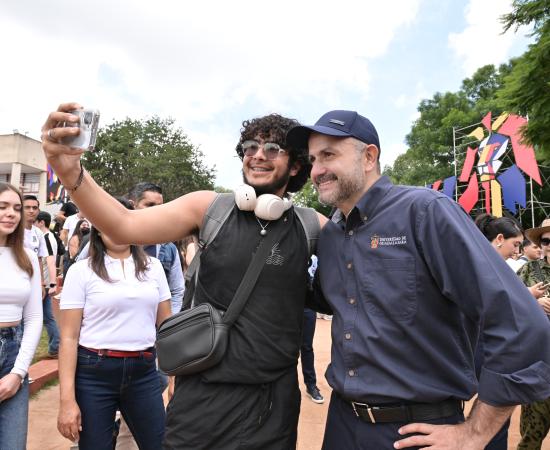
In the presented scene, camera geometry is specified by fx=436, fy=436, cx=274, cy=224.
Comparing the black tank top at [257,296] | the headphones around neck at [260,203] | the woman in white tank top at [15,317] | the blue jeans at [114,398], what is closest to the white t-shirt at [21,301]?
the woman in white tank top at [15,317]

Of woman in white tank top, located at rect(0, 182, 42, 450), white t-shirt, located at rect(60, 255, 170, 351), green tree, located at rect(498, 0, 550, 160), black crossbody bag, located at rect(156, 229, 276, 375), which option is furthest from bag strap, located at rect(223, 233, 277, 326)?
green tree, located at rect(498, 0, 550, 160)

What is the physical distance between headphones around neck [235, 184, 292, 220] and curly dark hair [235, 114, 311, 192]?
1.12 ft

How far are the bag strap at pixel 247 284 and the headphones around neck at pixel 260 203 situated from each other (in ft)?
0.48

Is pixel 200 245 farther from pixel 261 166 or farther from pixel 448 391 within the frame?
pixel 448 391

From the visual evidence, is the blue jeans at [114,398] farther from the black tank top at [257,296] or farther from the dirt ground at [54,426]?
the dirt ground at [54,426]

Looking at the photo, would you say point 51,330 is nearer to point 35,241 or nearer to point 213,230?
point 35,241

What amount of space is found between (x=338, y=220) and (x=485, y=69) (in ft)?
123

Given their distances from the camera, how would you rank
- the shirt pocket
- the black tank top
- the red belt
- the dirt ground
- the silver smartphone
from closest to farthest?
the silver smartphone, the shirt pocket, the black tank top, the red belt, the dirt ground

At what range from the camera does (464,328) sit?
68.3 inches

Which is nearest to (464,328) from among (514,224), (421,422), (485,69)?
(421,422)

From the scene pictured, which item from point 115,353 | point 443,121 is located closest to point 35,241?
point 115,353

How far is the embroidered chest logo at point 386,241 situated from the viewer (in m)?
1.75

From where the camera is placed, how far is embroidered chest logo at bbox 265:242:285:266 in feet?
6.40

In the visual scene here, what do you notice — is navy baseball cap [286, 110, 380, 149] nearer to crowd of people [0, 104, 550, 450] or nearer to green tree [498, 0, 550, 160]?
crowd of people [0, 104, 550, 450]
